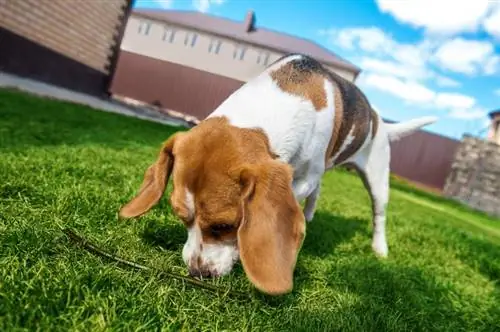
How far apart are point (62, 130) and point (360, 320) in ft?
17.5

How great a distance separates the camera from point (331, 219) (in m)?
5.70

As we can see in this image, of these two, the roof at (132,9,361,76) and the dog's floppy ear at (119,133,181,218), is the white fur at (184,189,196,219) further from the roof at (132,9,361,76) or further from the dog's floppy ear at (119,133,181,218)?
the roof at (132,9,361,76)

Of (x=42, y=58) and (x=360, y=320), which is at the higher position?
(x=42, y=58)

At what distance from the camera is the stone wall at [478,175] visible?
19.7 metres

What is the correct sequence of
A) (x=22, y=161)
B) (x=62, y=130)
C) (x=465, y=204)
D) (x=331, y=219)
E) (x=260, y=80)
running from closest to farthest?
(x=260, y=80) → (x=22, y=161) → (x=331, y=219) → (x=62, y=130) → (x=465, y=204)

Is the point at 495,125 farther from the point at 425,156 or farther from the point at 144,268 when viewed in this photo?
the point at 144,268

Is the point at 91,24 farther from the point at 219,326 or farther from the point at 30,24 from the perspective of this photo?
the point at 219,326

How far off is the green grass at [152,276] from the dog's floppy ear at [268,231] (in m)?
0.22

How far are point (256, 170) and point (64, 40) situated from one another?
12.8 metres

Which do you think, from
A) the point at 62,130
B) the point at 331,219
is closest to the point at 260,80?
the point at 331,219

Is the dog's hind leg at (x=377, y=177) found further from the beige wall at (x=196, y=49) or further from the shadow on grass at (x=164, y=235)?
the beige wall at (x=196, y=49)

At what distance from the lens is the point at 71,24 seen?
13.8 metres

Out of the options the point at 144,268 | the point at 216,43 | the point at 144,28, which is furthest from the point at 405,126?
the point at 144,28

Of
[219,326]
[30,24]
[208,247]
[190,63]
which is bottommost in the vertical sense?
[219,326]
